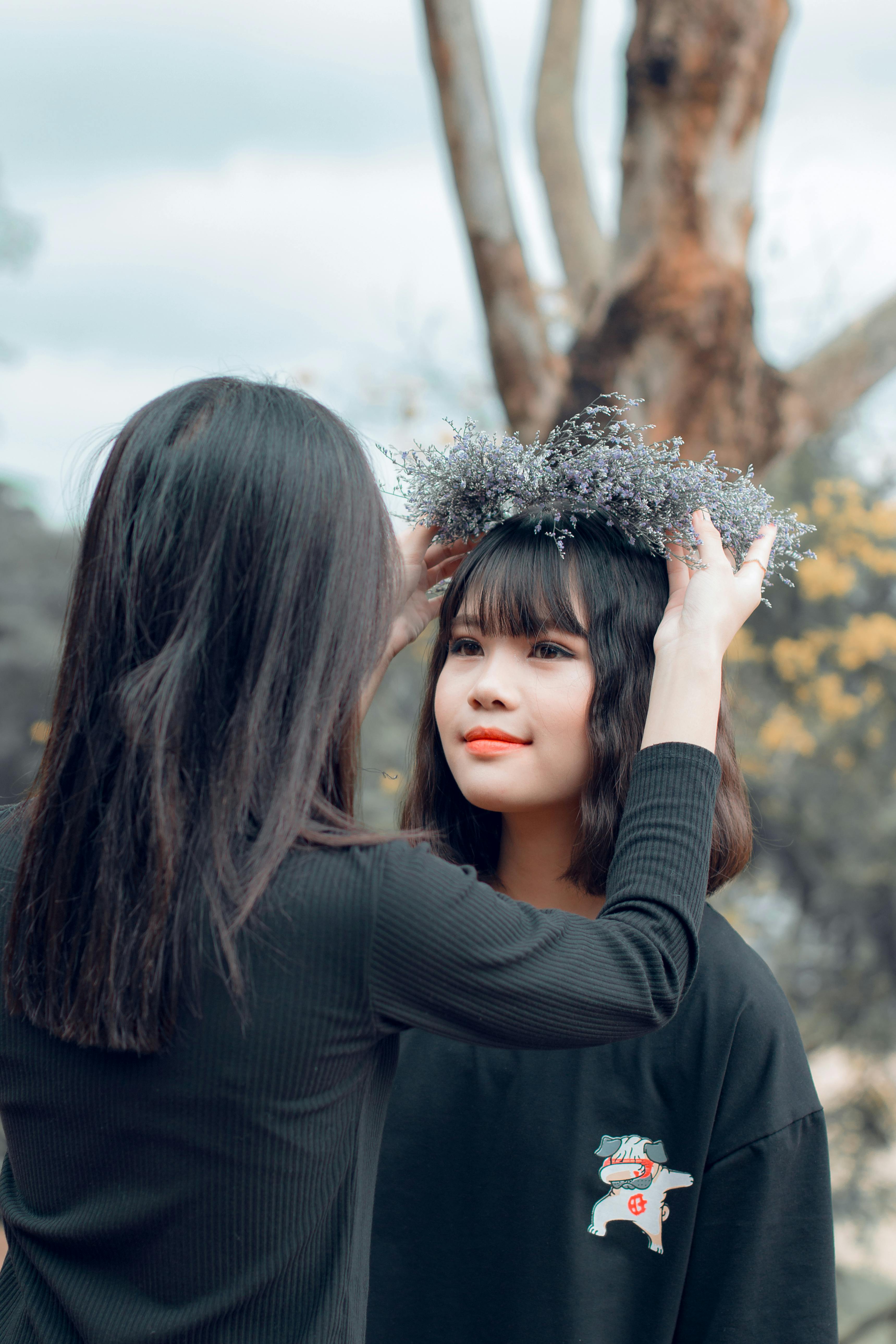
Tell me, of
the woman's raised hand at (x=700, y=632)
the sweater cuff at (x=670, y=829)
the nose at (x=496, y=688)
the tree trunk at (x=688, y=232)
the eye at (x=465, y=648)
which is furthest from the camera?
the tree trunk at (x=688, y=232)

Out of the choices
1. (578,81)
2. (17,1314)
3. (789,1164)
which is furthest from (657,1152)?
(578,81)

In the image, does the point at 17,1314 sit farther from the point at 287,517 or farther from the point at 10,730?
the point at 10,730

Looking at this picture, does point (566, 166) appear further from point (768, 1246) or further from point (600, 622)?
point (768, 1246)

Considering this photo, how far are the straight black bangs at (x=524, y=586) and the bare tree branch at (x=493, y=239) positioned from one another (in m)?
1.77

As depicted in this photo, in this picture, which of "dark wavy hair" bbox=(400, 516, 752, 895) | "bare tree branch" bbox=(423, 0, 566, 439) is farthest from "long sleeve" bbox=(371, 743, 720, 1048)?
"bare tree branch" bbox=(423, 0, 566, 439)

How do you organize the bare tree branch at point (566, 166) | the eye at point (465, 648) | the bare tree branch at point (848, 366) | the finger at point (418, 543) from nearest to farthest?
the eye at point (465, 648) < the finger at point (418, 543) < the bare tree branch at point (848, 366) < the bare tree branch at point (566, 166)

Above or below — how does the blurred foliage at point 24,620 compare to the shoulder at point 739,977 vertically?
above

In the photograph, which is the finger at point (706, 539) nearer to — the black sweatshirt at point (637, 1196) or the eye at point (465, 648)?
the eye at point (465, 648)

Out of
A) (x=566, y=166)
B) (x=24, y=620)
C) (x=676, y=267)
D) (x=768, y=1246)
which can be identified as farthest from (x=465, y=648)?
(x=24, y=620)

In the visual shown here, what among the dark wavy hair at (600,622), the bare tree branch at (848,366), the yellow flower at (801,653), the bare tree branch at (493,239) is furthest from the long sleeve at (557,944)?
the yellow flower at (801,653)

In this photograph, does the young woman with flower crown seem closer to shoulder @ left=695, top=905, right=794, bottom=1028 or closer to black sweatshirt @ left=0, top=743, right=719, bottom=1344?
shoulder @ left=695, top=905, right=794, bottom=1028

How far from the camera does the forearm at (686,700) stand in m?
1.20

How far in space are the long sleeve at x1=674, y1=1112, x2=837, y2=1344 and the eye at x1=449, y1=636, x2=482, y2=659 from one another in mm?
672

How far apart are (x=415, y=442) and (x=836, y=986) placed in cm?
462
